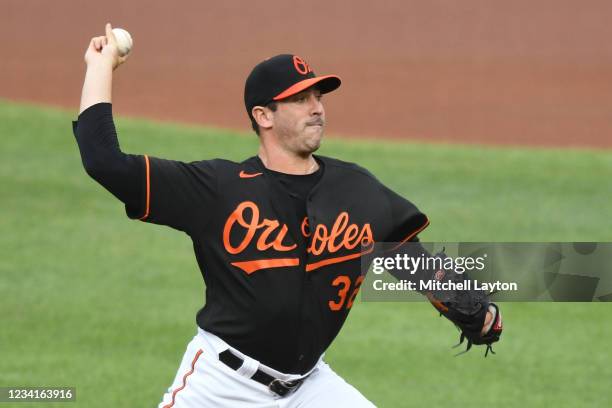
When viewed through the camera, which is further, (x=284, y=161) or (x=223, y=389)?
(x=284, y=161)

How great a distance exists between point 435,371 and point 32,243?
15.7 ft

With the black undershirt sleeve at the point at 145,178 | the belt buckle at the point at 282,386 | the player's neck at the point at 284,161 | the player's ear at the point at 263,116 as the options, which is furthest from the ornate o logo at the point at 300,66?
the belt buckle at the point at 282,386

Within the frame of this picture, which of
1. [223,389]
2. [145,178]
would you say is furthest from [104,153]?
[223,389]

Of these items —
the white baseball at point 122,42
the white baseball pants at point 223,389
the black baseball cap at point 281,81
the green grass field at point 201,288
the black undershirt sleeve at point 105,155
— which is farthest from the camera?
Result: the green grass field at point 201,288

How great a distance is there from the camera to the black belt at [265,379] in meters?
4.63

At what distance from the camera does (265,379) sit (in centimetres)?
466

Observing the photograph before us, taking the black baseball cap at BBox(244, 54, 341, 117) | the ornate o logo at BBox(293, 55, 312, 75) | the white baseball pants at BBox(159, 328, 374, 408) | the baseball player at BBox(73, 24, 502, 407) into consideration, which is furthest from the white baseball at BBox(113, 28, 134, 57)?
the white baseball pants at BBox(159, 328, 374, 408)

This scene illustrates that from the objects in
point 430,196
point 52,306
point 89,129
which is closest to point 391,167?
point 430,196

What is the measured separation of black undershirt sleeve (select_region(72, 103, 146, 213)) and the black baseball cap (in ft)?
2.25

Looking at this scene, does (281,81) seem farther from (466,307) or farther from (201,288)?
(201,288)

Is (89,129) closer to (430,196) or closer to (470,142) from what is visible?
(430,196)

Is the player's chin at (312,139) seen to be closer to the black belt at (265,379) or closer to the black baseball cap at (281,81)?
the black baseball cap at (281,81)

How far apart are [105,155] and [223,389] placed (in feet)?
3.54

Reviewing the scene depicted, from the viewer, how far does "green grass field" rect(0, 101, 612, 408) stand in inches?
316
